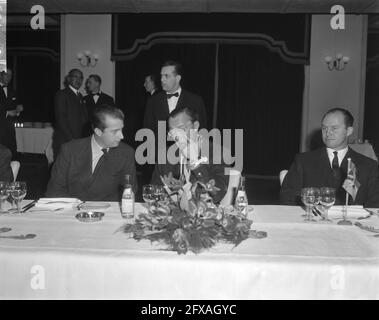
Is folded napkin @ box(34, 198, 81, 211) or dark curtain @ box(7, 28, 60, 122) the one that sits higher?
dark curtain @ box(7, 28, 60, 122)

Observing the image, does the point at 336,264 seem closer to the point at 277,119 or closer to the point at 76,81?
the point at 76,81

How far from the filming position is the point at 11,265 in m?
1.63

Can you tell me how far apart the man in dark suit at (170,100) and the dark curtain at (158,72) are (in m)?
3.97

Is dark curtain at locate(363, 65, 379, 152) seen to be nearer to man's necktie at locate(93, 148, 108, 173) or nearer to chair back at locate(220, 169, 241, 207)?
chair back at locate(220, 169, 241, 207)

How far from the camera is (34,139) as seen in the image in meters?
7.46

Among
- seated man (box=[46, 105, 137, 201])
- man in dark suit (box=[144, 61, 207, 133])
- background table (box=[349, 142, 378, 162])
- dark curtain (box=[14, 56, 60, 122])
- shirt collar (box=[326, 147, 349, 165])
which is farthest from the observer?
dark curtain (box=[14, 56, 60, 122])

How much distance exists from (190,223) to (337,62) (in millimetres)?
7365

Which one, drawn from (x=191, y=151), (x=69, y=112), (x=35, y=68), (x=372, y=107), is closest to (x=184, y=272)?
(x=191, y=151)

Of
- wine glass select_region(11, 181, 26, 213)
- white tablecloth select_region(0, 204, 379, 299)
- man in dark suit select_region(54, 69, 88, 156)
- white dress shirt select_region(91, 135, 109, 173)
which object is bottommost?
white tablecloth select_region(0, 204, 379, 299)

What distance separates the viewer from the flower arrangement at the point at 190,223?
1638mm

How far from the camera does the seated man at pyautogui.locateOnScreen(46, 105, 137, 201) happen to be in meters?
2.80

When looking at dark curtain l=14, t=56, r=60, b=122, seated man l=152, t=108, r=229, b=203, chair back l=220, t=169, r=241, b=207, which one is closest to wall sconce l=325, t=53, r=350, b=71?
seated man l=152, t=108, r=229, b=203

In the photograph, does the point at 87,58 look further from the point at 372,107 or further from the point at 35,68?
the point at 372,107

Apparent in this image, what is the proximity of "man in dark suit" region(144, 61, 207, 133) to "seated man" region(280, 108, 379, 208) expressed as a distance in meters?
1.67
